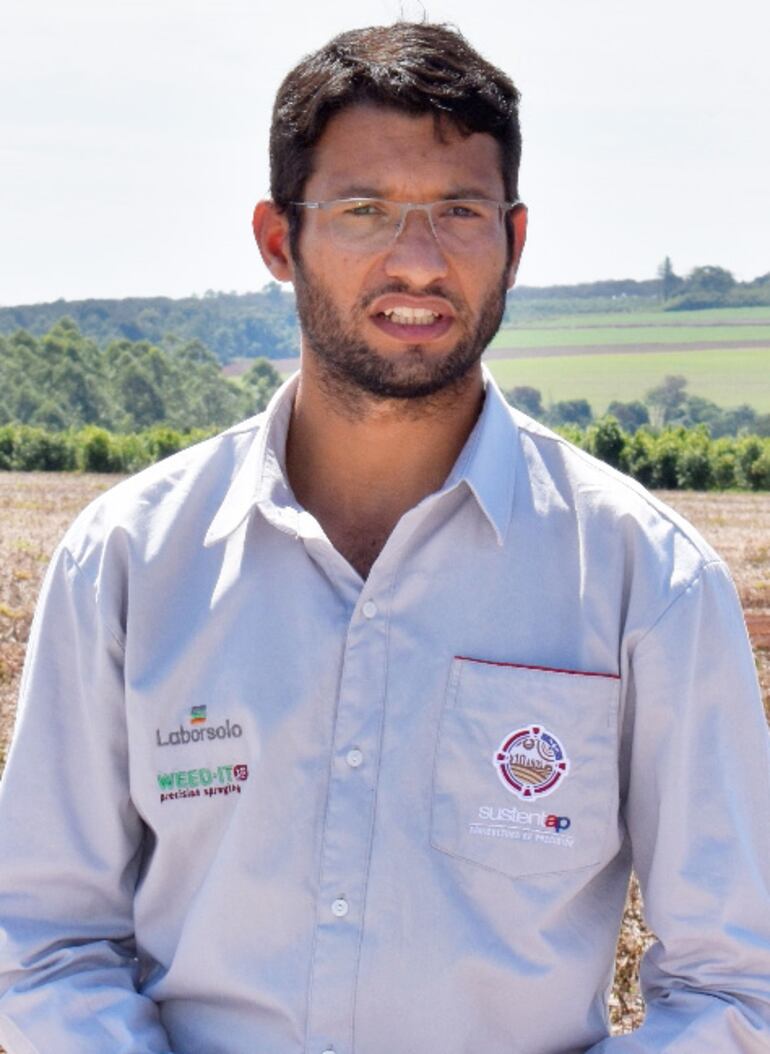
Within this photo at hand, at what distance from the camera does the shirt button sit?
6.56ft

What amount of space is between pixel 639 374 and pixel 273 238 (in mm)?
76841

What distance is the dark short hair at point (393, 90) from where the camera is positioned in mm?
2162

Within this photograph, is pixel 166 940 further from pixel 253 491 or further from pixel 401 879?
pixel 253 491

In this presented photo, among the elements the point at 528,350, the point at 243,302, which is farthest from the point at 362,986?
the point at 243,302

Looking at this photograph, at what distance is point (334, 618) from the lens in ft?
6.79

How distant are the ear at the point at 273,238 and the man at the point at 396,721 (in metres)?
0.10

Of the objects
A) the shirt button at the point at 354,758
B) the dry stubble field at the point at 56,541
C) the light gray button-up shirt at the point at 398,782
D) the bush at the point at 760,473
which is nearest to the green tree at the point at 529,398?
the bush at the point at 760,473

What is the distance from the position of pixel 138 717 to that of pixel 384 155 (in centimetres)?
88

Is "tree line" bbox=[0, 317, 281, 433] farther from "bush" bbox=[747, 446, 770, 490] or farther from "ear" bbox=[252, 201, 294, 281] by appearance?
"ear" bbox=[252, 201, 294, 281]

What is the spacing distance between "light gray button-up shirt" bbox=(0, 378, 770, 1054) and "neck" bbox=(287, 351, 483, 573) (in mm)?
113

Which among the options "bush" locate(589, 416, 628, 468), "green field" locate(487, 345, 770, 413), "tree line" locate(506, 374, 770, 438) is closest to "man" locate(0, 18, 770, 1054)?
"bush" locate(589, 416, 628, 468)

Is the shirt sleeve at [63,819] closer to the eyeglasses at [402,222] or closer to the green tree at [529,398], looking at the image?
the eyeglasses at [402,222]

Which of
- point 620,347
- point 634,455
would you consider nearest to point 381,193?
point 634,455

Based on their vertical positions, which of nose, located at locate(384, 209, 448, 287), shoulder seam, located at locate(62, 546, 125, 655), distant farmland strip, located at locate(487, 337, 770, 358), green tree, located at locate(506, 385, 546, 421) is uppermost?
distant farmland strip, located at locate(487, 337, 770, 358)
